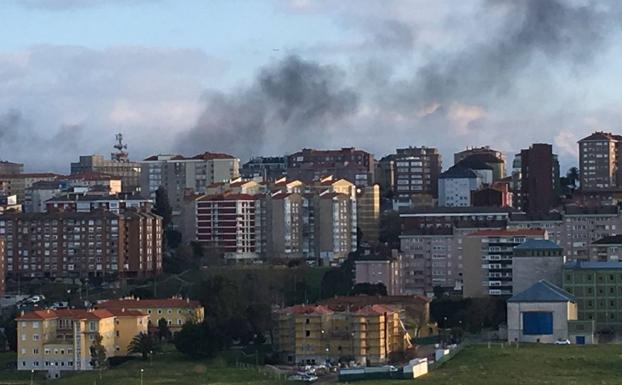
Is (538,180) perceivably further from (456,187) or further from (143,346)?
(143,346)

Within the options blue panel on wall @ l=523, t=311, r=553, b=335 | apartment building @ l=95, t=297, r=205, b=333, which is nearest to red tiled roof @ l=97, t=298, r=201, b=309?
apartment building @ l=95, t=297, r=205, b=333

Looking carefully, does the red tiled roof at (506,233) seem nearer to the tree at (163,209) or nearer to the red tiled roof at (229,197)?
the red tiled roof at (229,197)

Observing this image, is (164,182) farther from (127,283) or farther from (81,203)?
(127,283)

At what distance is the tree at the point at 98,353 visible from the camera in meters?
51.5

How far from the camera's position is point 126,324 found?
54.1m

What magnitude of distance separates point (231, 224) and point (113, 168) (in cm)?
3308

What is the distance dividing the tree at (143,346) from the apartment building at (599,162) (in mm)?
42742

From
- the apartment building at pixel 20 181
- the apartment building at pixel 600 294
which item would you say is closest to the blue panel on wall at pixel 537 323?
the apartment building at pixel 600 294

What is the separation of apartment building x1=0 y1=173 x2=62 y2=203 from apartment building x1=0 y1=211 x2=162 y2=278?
2316 cm

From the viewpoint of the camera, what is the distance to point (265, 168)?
103 metres

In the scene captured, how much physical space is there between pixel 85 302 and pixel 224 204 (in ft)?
52.9

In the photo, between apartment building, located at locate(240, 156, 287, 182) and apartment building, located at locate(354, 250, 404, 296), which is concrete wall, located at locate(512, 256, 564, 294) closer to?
apartment building, located at locate(354, 250, 404, 296)

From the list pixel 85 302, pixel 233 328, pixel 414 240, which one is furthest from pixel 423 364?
pixel 414 240

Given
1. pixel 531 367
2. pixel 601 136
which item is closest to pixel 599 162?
pixel 601 136
